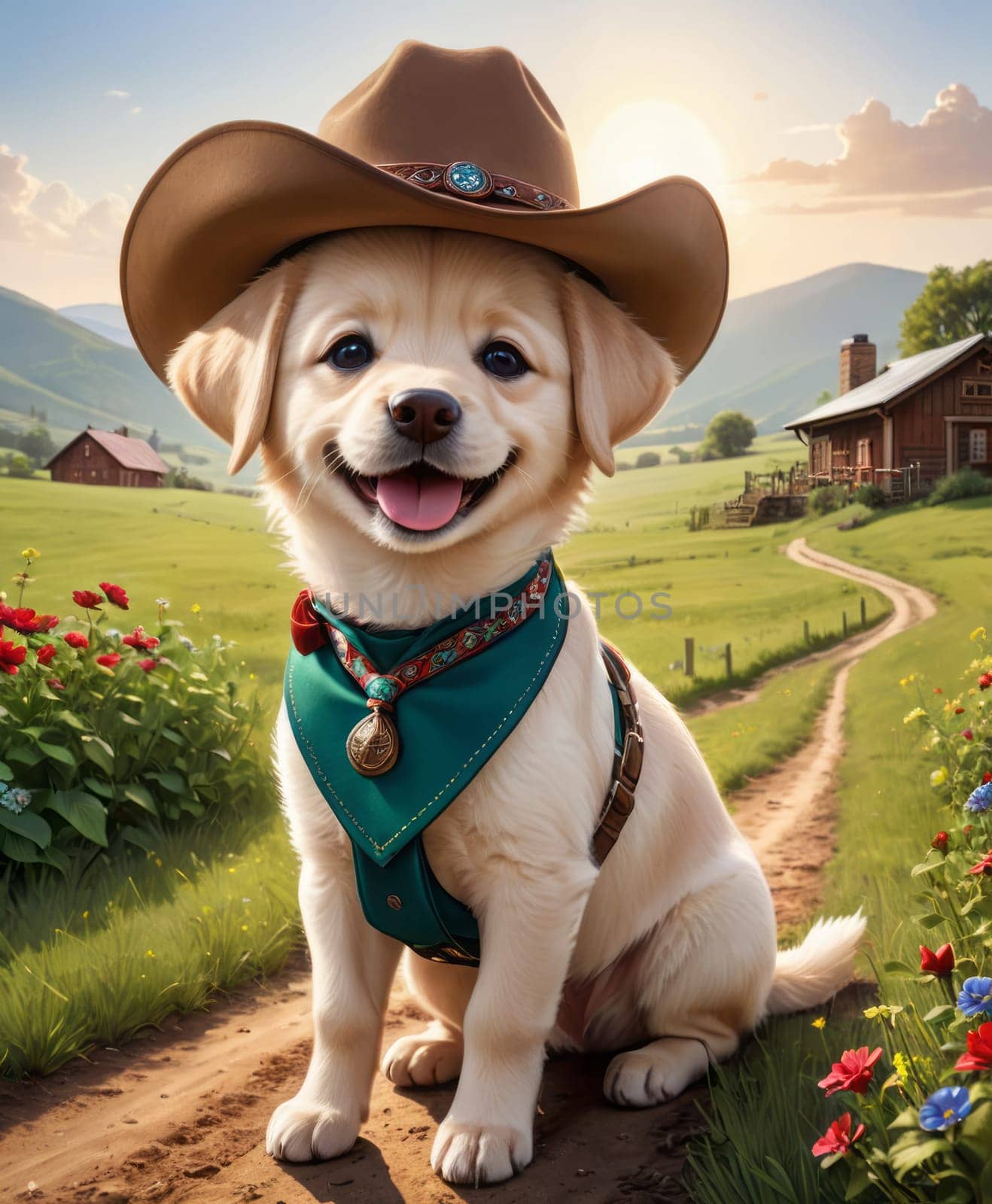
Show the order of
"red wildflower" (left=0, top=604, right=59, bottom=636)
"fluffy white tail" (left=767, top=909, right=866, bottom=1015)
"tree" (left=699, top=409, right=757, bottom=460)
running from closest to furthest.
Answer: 1. "fluffy white tail" (left=767, top=909, right=866, bottom=1015)
2. "red wildflower" (left=0, top=604, right=59, bottom=636)
3. "tree" (left=699, top=409, right=757, bottom=460)

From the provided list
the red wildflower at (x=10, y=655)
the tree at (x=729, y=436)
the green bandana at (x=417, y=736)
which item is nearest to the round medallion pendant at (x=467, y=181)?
the green bandana at (x=417, y=736)

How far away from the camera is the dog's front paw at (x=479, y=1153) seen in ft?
6.55

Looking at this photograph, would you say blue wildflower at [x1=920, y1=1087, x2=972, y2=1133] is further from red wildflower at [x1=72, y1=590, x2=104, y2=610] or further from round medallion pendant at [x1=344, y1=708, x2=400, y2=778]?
red wildflower at [x1=72, y1=590, x2=104, y2=610]

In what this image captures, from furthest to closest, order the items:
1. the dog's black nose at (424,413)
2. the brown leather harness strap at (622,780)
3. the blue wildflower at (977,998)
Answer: the brown leather harness strap at (622,780) < the dog's black nose at (424,413) < the blue wildflower at (977,998)

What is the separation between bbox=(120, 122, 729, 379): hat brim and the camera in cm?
190

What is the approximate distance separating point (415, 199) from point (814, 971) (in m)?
2.12

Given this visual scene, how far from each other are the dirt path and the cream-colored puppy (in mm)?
82

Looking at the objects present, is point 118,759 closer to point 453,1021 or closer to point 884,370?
point 453,1021

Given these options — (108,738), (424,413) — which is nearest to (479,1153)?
(424,413)

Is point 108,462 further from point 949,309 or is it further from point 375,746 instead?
point 949,309

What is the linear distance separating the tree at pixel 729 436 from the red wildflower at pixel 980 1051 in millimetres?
4691

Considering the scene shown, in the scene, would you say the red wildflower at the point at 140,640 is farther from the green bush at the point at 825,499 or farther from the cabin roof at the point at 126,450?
the green bush at the point at 825,499

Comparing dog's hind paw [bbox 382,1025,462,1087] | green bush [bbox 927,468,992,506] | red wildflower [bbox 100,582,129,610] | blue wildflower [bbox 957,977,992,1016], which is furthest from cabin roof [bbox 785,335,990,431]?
blue wildflower [bbox 957,977,992,1016]

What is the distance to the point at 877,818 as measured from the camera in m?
3.98
